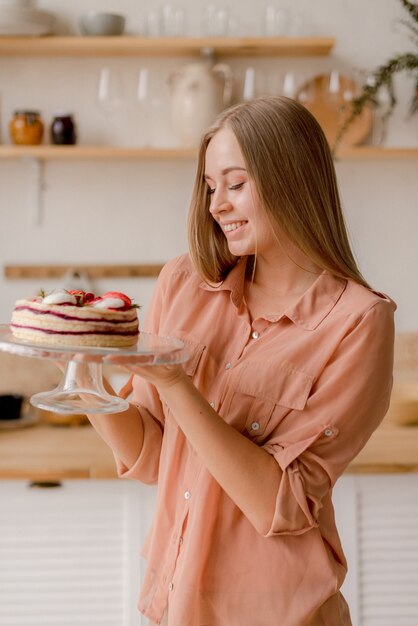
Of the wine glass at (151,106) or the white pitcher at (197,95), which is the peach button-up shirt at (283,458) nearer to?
the white pitcher at (197,95)

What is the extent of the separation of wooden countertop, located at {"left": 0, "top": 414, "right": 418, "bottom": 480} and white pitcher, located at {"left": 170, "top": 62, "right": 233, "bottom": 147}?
38.5 inches

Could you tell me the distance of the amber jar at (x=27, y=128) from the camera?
2656 millimetres

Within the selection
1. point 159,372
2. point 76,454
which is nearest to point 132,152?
point 76,454

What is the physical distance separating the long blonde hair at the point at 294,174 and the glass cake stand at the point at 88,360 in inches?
9.8

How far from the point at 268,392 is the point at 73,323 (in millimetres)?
326

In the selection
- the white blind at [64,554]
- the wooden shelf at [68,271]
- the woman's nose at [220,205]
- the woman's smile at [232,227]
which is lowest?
the white blind at [64,554]

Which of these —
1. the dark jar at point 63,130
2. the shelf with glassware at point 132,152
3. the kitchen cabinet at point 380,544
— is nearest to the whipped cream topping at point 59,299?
the kitchen cabinet at point 380,544

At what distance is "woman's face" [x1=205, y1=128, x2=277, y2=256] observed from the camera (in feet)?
4.04

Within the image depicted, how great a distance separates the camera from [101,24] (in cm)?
262

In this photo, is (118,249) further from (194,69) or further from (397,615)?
(397,615)

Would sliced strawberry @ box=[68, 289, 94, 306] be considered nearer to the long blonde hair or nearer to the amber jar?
the long blonde hair

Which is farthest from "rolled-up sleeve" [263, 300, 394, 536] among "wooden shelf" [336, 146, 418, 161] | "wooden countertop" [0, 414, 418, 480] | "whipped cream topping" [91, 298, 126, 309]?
"wooden shelf" [336, 146, 418, 161]

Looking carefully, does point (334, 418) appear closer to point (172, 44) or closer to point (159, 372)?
point (159, 372)

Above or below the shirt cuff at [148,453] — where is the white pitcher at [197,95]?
above
